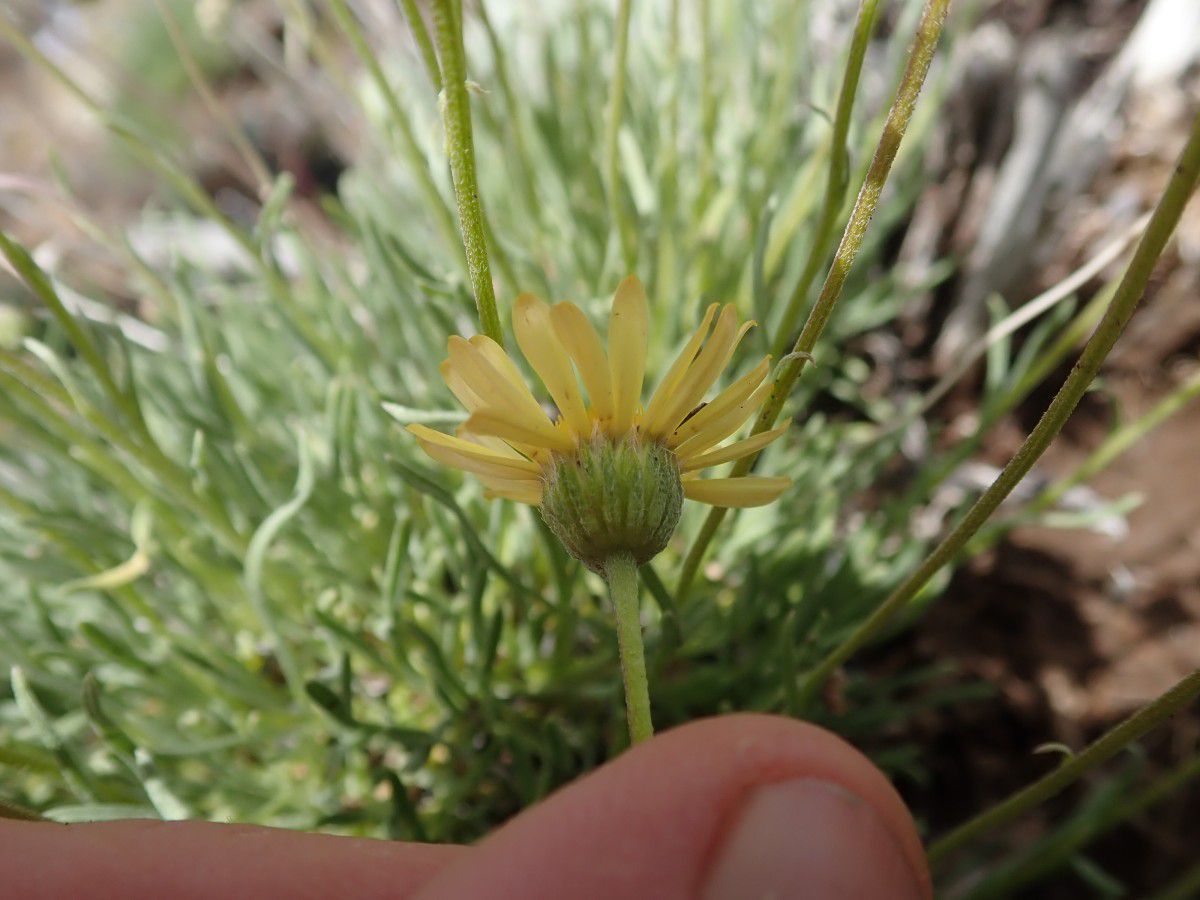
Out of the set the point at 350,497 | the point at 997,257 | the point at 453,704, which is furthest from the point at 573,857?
the point at 997,257

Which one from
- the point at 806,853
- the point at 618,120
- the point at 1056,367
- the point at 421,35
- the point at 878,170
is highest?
the point at 1056,367

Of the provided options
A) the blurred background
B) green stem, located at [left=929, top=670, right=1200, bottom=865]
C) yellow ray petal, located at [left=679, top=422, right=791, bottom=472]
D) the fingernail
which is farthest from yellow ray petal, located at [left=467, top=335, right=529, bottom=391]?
the blurred background

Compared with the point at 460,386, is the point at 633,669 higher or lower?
lower

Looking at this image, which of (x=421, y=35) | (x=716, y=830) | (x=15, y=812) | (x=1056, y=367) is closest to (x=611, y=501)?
(x=716, y=830)

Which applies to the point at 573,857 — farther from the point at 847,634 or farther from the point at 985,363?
the point at 985,363

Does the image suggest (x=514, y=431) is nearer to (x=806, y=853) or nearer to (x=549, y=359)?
(x=549, y=359)

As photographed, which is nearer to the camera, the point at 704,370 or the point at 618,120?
the point at 704,370
